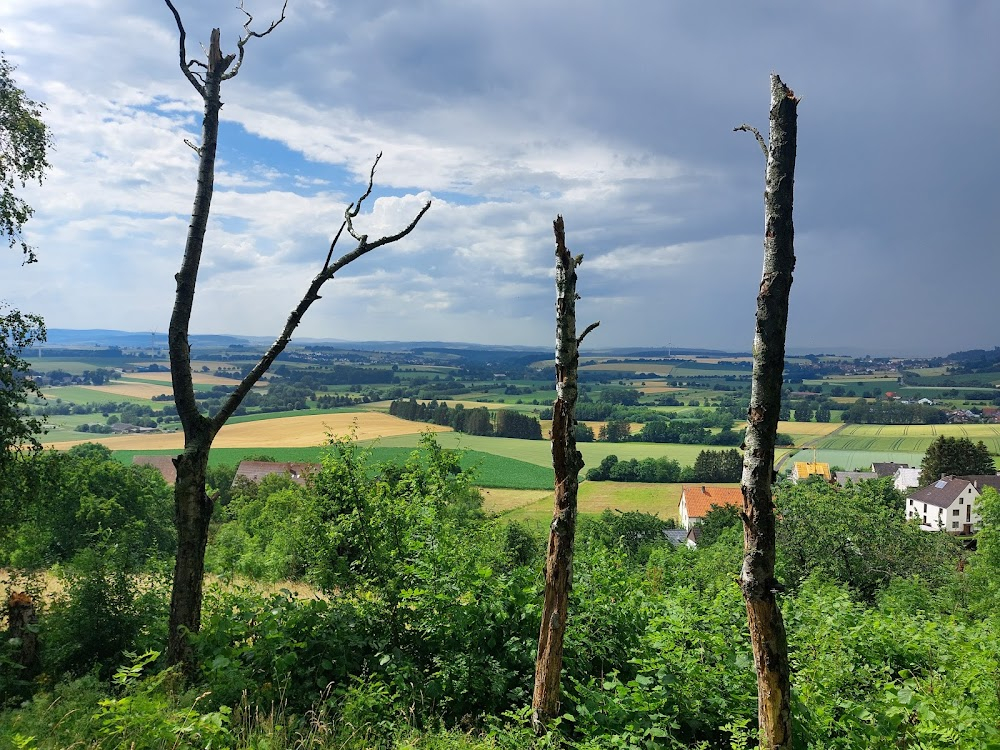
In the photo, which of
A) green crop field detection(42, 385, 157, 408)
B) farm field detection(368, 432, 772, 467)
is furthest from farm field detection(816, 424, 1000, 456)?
green crop field detection(42, 385, 157, 408)

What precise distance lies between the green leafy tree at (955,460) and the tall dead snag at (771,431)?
181 ft

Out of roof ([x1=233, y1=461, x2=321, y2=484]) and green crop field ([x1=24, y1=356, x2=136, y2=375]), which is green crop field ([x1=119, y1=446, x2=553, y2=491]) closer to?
roof ([x1=233, y1=461, x2=321, y2=484])

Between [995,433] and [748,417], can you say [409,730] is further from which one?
[995,433]

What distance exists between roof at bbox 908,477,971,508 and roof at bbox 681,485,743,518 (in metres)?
12.9

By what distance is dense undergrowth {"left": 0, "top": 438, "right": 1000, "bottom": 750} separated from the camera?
4.24m

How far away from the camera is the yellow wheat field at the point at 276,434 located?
5503 cm

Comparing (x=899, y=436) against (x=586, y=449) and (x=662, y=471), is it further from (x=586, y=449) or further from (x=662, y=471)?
(x=586, y=449)

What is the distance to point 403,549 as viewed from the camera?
6938 millimetres

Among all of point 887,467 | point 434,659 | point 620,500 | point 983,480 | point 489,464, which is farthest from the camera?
point 887,467

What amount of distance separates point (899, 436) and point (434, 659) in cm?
7999

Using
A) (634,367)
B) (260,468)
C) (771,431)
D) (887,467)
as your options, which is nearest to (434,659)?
(771,431)

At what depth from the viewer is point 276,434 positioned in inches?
2328

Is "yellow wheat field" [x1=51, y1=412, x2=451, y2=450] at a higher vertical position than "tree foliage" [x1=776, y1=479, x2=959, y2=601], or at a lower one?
lower

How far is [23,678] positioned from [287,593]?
325 cm
